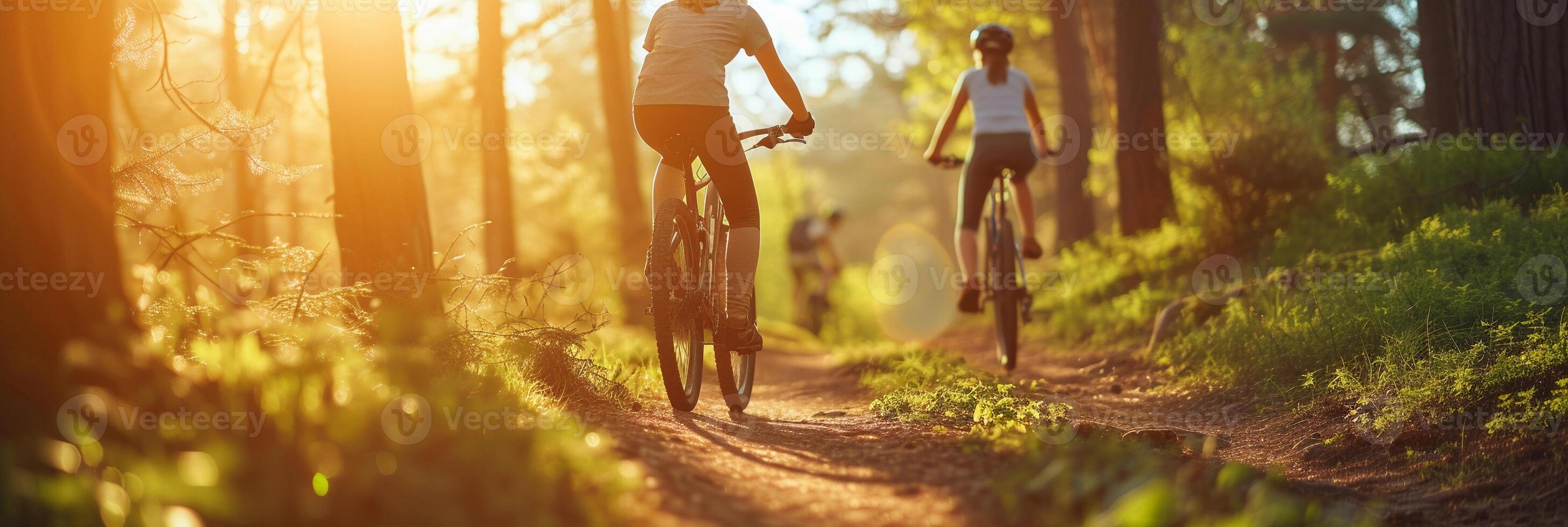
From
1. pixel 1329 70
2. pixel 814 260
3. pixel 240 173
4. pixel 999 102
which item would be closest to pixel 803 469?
pixel 999 102

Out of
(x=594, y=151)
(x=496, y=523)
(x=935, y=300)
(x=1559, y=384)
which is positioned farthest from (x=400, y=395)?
(x=935, y=300)

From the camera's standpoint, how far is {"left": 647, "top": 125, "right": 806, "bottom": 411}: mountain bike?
4.32 metres

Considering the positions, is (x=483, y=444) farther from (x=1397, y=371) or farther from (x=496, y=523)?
(x=1397, y=371)

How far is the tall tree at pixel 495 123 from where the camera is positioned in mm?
12391

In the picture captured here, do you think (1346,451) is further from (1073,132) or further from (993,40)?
(1073,132)

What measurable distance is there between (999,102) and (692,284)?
10.6ft

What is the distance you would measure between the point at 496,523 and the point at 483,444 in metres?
0.28

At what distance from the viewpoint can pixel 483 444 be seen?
2570 millimetres

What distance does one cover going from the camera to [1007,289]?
700 cm

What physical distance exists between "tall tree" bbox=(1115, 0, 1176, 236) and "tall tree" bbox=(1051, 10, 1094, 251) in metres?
5.13

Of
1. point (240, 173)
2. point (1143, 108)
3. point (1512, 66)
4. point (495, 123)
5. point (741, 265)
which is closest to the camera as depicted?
point (741, 265)

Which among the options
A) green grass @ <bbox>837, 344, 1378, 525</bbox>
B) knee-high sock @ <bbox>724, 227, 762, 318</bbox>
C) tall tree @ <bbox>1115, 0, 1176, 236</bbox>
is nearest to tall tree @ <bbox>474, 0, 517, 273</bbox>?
tall tree @ <bbox>1115, 0, 1176, 236</bbox>

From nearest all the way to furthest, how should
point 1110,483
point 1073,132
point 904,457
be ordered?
point 1110,483, point 904,457, point 1073,132

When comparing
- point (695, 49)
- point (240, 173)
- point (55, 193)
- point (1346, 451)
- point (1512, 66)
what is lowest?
point (1346, 451)
